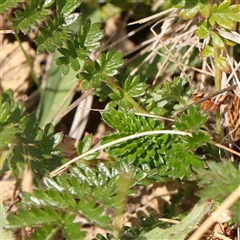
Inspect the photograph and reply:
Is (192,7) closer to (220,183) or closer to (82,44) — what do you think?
(82,44)

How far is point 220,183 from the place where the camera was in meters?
1.33

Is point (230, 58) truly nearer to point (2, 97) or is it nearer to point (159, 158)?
point (159, 158)

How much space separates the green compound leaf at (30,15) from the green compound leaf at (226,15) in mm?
645

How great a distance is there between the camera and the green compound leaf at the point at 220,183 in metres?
1.31

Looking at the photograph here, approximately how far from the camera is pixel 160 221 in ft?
6.04

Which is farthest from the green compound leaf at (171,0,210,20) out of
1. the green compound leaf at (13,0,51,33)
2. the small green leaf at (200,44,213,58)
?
the green compound leaf at (13,0,51,33)

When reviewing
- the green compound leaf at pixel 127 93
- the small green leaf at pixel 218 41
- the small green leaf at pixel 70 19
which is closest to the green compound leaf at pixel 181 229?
the green compound leaf at pixel 127 93

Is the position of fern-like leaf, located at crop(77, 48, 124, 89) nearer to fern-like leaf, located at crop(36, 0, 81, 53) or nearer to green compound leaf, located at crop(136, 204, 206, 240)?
fern-like leaf, located at crop(36, 0, 81, 53)

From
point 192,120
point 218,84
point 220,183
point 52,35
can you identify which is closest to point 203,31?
point 218,84

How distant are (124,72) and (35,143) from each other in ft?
2.17

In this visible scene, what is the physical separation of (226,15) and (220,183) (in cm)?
78

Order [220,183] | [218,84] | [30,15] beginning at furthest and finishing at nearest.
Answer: [218,84], [30,15], [220,183]

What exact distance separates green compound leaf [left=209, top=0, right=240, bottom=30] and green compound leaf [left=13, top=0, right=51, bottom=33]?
64 centimetres

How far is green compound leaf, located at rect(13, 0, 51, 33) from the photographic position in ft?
5.89
